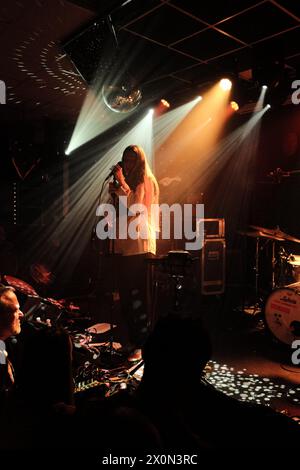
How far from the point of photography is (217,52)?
17.0 ft

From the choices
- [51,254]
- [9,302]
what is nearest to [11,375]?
[9,302]

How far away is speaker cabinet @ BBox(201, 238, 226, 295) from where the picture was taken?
269 inches

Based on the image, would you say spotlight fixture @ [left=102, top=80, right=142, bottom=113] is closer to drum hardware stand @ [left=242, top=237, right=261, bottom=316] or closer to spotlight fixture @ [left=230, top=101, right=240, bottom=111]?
spotlight fixture @ [left=230, top=101, right=240, bottom=111]

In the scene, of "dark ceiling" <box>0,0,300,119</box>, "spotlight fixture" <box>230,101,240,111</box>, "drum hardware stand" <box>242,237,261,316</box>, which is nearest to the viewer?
"dark ceiling" <box>0,0,300,119</box>

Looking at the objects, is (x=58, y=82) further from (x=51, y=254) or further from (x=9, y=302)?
(x=9, y=302)

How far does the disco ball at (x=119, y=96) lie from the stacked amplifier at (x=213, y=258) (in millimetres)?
2891

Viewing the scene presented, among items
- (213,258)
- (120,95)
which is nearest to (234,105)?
(120,95)

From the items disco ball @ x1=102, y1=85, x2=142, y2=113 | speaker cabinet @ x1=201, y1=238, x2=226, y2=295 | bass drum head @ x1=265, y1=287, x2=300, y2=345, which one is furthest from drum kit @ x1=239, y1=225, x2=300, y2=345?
disco ball @ x1=102, y1=85, x2=142, y2=113

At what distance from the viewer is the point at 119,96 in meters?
4.42

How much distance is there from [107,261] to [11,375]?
15.2 feet

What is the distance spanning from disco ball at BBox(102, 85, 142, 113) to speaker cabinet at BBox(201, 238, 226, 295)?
318cm

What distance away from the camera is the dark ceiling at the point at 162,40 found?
3902mm

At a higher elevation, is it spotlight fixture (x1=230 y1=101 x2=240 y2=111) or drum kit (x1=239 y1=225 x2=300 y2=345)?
spotlight fixture (x1=230 y1=101 x2=240 y2=111)

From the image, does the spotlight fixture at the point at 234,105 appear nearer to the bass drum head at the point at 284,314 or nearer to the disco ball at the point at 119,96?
the disco ball at the point at 119,96
